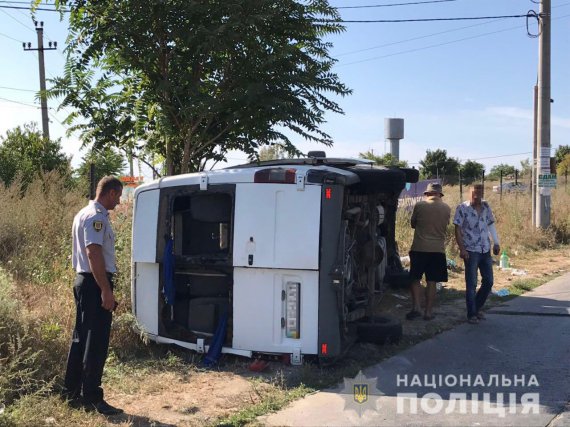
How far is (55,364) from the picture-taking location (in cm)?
509

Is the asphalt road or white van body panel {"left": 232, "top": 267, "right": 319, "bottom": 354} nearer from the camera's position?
the asphalt road

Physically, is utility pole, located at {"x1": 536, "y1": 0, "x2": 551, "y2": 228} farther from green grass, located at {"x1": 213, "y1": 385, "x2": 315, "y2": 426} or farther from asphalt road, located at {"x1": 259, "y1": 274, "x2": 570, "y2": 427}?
green grass, located at {"x1": 213, "y1": 385, "x2": 315, "y2": 426}

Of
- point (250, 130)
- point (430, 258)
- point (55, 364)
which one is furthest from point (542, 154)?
point (55, 364)

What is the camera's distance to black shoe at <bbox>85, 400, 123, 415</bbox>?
4.30 meters

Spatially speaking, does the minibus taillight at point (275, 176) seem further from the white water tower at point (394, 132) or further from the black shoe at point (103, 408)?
the white water tower at point (394, 132)

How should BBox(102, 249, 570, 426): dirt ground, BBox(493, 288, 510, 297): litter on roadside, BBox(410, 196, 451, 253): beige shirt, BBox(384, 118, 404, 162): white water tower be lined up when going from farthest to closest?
BBox(384, 118, 404, 162): white water tower, BBox(493, 288, 510, 297): litter on roadside, BBox(410, 196, 451, 253): beige shirt, BBox(102, 249, 570, 426): dirt ground

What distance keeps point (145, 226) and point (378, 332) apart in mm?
2760

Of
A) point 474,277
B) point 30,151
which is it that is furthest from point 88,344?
point 30,151

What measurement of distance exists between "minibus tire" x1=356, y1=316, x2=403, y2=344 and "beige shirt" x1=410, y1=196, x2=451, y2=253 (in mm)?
1683

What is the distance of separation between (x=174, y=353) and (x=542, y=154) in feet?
42.0

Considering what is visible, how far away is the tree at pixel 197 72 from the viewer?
6566mm

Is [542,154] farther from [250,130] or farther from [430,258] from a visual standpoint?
[250,130]

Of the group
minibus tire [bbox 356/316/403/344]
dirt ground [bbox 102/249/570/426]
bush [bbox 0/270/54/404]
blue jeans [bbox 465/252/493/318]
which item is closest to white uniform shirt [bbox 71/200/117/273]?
bush [bbox 0/270/54/404]

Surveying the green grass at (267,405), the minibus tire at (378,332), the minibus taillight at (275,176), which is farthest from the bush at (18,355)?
the minibus tire at (378,332)
